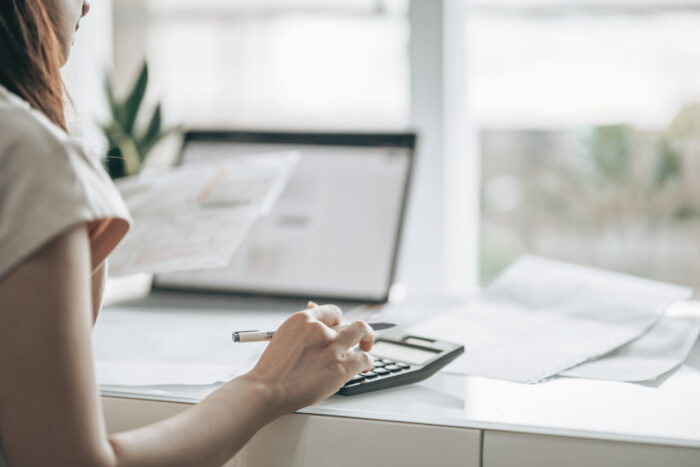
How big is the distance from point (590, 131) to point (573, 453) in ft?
3.54

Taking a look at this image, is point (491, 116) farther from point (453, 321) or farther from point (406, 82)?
point (453, 321)

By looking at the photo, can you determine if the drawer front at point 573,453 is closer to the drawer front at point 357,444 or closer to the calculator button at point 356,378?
the drawer front at point 357,444

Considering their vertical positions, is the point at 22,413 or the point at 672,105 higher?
the point at 672,105

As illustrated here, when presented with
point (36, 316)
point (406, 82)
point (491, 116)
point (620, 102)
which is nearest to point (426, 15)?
point (406, 82)

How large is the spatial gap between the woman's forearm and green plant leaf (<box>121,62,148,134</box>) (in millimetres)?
881

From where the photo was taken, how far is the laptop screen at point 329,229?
3.29ft

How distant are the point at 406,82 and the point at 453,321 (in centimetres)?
75

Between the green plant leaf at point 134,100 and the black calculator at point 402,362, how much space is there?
0.79 meters

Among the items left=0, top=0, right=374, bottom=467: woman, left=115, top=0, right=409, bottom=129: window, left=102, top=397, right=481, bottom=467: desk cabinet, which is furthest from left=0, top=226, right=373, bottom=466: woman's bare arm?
left=115, top=0, right=409, bottom=129: window

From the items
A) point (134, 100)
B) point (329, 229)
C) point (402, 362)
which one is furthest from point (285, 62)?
point (402, 362)

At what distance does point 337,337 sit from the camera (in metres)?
0.59

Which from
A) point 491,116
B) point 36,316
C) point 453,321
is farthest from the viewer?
point 491,116

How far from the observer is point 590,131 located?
4.76ft

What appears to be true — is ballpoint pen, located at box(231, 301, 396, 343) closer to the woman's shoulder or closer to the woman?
the woman
